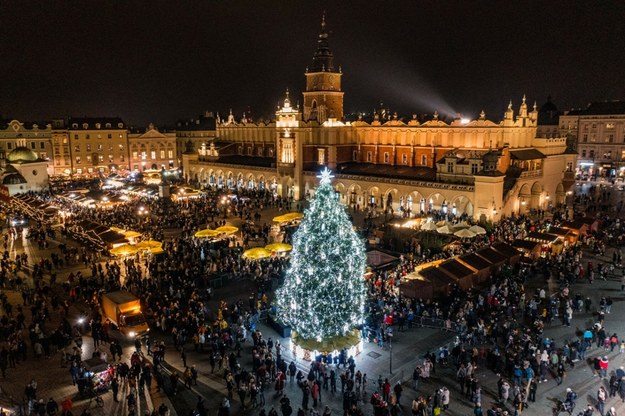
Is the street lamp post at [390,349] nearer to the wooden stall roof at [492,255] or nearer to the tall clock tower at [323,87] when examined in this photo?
the wooden stall roof at [492,255]

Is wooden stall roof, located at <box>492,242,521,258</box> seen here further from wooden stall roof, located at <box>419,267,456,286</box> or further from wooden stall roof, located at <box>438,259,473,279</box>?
wooden stall roof, located at <box>419,267,456,286</box>

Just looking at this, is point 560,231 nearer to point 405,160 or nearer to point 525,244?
point 525,244

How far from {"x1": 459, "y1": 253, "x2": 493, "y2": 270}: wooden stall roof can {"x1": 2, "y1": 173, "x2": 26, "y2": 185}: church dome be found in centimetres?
5288

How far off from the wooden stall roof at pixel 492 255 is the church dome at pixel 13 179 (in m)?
53.4

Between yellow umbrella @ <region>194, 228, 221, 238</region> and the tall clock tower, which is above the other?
the tall clock tower

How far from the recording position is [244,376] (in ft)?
49.4

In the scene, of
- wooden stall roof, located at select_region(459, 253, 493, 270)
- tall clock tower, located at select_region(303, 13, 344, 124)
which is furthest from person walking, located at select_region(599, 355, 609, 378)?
tall clock tower, located at select_region(303, 13, 344, 124)

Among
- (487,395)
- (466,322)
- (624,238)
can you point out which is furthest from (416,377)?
(624,238)

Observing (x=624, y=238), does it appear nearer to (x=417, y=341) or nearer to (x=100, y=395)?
(x=417, y=341)

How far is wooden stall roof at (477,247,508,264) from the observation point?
25830mm

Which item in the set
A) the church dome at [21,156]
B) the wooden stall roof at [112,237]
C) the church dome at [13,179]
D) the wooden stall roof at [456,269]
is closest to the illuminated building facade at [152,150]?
the church dome at [21,156]

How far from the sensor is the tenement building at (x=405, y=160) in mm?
41406

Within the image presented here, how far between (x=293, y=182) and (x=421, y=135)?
50.8 feet

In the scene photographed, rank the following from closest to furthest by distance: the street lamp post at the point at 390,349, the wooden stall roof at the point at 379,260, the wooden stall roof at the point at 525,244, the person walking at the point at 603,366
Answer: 1. the person walking at the point at 603,366
2. the street lamp post at the point at 390,349
3. the wooden stall roof at the point at 379,260
4. the wooden stall roof at the point at 525,244
